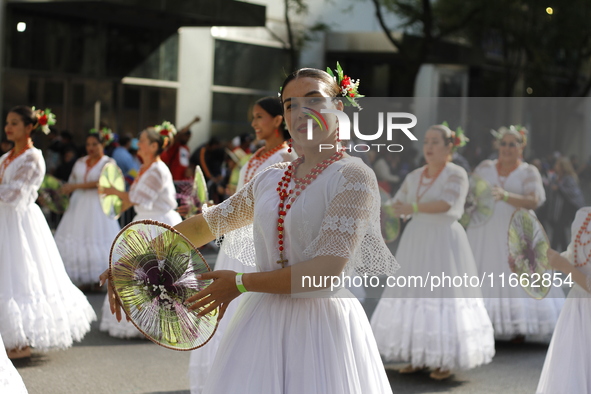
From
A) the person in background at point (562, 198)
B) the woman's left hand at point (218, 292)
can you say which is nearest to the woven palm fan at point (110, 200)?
the person in background at point (562, 198)

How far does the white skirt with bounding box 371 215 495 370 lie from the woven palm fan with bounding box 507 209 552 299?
0.93 meters

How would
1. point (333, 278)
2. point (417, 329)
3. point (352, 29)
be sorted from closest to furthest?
point (333, 278)
point (417, 329)
point (352, 29)

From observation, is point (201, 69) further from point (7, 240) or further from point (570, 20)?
point (7, 240)

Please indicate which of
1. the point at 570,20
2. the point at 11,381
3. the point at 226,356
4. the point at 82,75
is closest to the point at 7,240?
the point at 11,381

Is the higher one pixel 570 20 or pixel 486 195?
pixel 570 20

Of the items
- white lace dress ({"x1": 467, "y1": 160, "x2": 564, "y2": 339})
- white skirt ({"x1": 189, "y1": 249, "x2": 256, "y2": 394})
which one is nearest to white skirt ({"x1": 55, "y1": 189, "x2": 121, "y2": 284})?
white lace dress ({"x1": 467, "y1": 160, "x2": 564, "y2": 339})

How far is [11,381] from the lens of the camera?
436cm

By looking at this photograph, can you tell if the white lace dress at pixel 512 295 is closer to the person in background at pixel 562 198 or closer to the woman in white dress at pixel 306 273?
the person in background at pixel 562 198

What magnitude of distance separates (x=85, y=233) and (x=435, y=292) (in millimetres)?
5464

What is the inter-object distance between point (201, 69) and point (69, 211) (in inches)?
428

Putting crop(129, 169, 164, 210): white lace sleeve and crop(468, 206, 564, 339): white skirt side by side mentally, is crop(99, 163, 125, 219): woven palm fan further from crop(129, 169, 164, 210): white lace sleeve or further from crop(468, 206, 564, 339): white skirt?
crop(468, 206, 564, 339): white skirt

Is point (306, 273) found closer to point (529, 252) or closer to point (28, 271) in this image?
point (529, 252)

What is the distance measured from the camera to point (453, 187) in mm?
6902

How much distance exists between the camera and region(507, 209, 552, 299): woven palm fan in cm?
537
